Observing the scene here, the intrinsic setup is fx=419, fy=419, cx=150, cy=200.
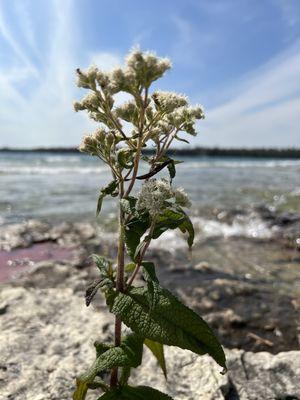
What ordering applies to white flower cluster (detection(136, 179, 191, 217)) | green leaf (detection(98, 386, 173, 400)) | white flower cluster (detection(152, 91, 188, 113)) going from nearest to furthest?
white flower cluster (detection(136, 179, 191, 217))
white flower cluster (detection(152, 91, 188, 113))
green leaf (detection(98, 386, 173, 400))

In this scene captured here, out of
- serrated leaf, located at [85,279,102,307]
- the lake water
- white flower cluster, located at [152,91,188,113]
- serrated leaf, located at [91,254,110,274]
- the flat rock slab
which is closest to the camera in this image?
serrated leaf, located at [85,279,102,307]

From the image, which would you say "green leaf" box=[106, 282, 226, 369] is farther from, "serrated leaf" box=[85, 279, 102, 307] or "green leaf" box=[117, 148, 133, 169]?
"green leaf" box=[117, 148, 133, 169]

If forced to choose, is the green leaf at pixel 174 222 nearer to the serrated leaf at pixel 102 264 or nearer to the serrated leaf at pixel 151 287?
the serrated leaf at pixel 151 287

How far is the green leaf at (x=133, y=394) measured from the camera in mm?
2713

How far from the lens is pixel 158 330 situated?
241 centimetres

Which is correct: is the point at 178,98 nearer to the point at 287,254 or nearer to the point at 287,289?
the point at 287,289

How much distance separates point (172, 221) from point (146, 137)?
1.90 ft

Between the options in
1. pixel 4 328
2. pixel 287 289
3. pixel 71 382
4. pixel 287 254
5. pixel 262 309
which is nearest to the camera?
pixel 71 382

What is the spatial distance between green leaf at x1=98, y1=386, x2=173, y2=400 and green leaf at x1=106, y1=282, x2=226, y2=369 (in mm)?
573

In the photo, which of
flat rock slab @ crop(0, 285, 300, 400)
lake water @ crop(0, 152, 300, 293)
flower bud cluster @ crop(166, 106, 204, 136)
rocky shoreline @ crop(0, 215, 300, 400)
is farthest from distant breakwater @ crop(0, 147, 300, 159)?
flower bud cluster @ crop(166, 106, 204, 136)

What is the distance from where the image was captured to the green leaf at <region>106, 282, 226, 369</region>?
2406 millimetres

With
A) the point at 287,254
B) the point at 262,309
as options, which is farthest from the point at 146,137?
the point at 287,254

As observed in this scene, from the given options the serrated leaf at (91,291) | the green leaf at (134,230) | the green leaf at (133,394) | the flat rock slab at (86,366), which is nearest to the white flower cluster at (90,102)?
the green leaf at (134,230)

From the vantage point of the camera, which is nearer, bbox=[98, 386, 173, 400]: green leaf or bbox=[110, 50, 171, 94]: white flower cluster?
bbox=[110, 50, 171, 94]: white flower cluster
